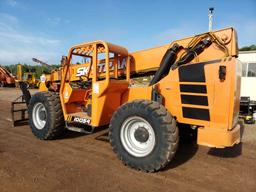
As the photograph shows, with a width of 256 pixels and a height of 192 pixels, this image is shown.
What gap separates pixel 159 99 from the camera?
4922 millimetres

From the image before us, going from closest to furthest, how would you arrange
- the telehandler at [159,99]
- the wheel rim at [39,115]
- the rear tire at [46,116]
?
the telehandler at [159,99]
the rear tire at [46,116]
the wheel rim at [39,115]

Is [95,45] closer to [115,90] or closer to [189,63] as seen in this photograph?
[115,90]

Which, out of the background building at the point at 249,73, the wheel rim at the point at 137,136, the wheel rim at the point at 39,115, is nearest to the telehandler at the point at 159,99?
the wheel rim at the point at 137,136

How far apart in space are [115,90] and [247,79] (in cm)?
991

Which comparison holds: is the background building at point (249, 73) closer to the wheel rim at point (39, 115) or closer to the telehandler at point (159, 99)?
the telehandler at point (159, 99)

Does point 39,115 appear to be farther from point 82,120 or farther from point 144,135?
point 144,135

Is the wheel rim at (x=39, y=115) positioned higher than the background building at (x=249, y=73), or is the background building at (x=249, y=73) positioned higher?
the background building at (x=249, y=73)

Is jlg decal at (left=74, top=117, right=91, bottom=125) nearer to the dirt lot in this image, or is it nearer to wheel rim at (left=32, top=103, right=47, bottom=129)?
the dirt lot

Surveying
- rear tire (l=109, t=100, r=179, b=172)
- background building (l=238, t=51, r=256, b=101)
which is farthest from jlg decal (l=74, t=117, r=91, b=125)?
background building (l=238, t=51, r=256, b=101)

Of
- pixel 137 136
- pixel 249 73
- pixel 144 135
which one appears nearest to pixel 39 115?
pixel 137 136

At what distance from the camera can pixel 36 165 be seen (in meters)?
4.71

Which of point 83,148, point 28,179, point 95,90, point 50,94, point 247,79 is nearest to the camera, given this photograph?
point 28,179

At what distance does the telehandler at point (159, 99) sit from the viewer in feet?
14.0

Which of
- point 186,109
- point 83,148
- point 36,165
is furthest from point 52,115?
point 186,109
